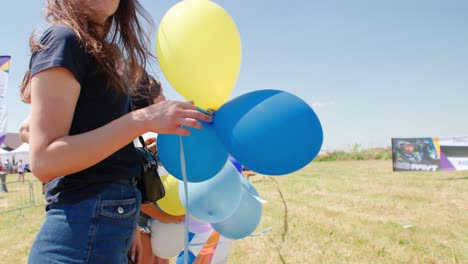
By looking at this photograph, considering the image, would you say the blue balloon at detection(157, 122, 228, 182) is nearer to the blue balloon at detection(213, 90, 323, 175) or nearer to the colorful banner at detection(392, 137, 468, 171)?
the blue balloon at detection(213, 90, 323, 175)

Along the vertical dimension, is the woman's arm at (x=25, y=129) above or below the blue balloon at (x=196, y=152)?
above

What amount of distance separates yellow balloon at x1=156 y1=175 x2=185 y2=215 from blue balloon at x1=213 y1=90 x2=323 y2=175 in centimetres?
86

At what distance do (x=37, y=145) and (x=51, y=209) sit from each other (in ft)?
0.65

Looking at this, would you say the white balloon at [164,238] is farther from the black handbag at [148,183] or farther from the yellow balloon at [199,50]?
the yellow balloon at [199,50]

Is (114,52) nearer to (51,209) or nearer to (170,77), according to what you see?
(170,77)

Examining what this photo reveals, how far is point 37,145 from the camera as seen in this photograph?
0.75m

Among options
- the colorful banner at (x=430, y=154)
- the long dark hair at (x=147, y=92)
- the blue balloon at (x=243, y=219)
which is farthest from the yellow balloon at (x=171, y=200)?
the colorful banner at (x=430, y=154)

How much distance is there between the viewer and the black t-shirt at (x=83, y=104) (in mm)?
781

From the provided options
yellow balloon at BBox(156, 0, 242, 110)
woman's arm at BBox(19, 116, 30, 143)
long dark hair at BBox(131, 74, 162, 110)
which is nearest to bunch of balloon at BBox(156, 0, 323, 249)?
yellow balloon at BBox(156, 0, 242, 110)

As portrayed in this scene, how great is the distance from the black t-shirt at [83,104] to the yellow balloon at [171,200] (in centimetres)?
86

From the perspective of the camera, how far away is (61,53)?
774 millimetres

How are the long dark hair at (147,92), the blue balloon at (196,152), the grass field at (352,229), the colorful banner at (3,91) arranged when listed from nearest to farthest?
the blue balloon at (196,152), the long dark hair at (147,92), the grass field at (352,229), the colorful banner at (3,91)

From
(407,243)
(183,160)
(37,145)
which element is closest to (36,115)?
(37,145)

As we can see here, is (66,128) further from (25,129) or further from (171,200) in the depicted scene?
(171,200)
